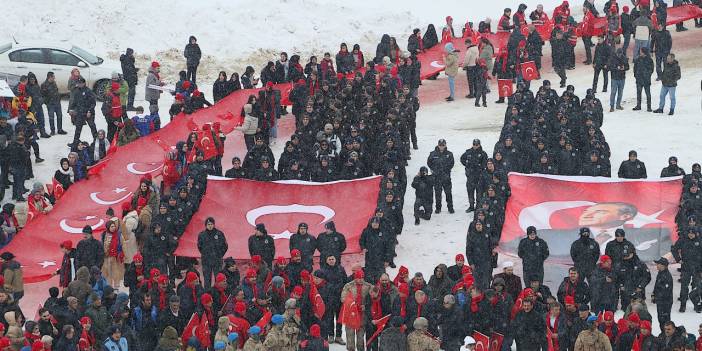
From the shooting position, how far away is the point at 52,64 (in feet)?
98.2

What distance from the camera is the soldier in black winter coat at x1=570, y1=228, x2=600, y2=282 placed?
2008cm

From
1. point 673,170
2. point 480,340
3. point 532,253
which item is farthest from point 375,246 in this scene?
point 673,170

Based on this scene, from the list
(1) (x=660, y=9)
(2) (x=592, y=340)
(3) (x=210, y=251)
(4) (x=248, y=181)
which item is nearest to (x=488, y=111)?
(1) (x=660, y=9)

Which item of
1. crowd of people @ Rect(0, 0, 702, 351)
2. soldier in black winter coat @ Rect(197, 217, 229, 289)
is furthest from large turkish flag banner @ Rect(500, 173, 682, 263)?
soldier in black winter coat @ Rect(197, 217, 229, 289)

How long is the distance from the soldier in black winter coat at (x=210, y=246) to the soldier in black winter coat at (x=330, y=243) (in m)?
1.42

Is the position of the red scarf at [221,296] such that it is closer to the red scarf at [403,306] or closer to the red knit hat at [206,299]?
the red knit hat at [206,299]

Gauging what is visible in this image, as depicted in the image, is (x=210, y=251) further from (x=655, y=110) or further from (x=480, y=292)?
(x=655, y=110)

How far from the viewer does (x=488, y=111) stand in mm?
30500

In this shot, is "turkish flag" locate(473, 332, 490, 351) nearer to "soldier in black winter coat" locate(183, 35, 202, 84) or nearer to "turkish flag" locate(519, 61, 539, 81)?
"turkish flag" locate(519, 61, 539, 81)

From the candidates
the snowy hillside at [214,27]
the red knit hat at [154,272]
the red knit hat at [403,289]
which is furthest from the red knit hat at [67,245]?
the snowy hillside at [214,27]

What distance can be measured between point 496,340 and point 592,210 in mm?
3678

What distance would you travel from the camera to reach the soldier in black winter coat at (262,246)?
67.9 ft

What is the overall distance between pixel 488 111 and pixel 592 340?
13480 millimetres

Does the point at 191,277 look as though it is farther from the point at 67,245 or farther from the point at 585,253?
the point at 585,253
